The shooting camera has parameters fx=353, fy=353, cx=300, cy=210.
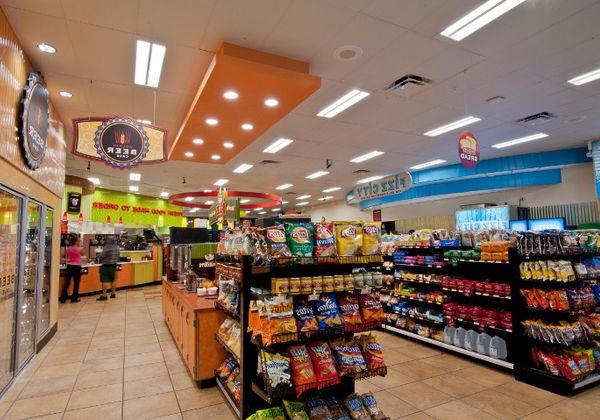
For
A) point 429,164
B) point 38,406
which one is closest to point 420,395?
point 38,406

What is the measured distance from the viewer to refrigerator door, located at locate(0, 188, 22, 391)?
3.70 m

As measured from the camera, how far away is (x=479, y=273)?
5137 millimetres

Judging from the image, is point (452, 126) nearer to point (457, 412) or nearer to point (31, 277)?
point (457, 412)

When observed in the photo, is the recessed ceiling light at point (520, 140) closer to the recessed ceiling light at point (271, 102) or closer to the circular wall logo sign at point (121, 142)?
the recessed ceiling light at point (271, 102)

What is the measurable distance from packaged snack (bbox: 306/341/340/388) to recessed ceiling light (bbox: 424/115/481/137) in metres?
6.06

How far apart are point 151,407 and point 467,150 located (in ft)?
18.9

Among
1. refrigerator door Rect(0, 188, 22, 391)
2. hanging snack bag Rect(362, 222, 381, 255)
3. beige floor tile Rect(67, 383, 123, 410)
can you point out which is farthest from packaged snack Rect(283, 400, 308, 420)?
refrigerator door Rect(0, 188, 22, 391)

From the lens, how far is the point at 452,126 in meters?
7.43

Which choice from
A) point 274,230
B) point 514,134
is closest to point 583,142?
point 514,134

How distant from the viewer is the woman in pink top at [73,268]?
939 centimetres

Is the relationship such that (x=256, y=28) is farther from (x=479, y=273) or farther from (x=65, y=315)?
(x=65, y=315)

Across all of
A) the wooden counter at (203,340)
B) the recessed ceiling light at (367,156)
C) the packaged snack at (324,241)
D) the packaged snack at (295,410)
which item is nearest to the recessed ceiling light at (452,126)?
the recessed ceiling light at (367,156)

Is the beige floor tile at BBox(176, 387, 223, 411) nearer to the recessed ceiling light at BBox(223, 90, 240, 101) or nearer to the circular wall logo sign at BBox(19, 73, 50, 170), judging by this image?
the circular wall logo sign at BBox(19, 73, 50, 170)

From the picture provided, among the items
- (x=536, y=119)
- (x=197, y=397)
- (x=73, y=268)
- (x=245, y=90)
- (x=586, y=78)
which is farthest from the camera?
(x=73, y=268)
